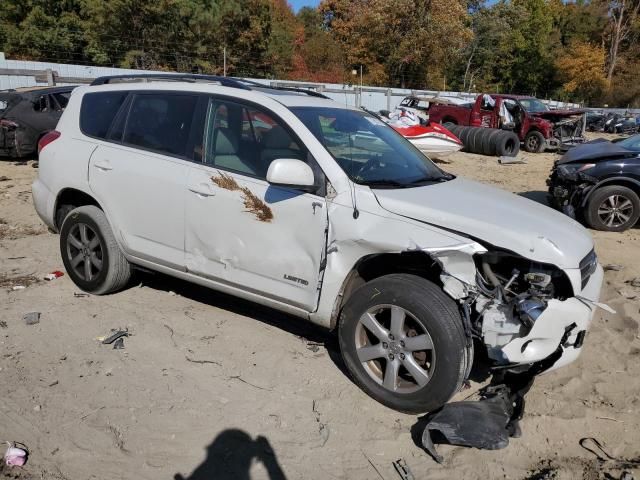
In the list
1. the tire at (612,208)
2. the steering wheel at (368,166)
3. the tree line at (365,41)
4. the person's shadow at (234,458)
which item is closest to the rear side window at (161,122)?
the steering wheel at (368,166)

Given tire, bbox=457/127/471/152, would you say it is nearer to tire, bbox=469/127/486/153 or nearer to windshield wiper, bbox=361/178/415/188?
tire, bbox=469/127/486/153

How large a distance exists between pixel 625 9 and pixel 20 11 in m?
59.2

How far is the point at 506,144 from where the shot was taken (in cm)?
1609

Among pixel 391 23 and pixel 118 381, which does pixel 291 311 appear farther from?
pixel 391 23

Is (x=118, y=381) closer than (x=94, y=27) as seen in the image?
Yes

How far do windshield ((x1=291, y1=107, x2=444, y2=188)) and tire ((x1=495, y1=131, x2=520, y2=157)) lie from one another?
12549mm

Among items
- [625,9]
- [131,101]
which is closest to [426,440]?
[131,101]

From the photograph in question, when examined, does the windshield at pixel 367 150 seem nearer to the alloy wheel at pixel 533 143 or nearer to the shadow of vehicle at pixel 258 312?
the shadow of vehicle at pixel 258 312

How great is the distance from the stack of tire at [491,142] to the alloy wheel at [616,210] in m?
8.62

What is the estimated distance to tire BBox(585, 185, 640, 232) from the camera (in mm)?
7602

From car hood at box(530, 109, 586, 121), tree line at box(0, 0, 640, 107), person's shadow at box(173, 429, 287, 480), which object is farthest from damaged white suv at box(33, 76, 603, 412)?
tree line at box(0, 0, 640, 107)

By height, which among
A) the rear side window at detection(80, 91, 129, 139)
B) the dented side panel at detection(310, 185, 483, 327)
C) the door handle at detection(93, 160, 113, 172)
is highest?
the rear side window at detection(80, 91, 129, 139)

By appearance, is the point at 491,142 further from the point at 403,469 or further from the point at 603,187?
the point at 403,469

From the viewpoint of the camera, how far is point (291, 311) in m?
3.63
